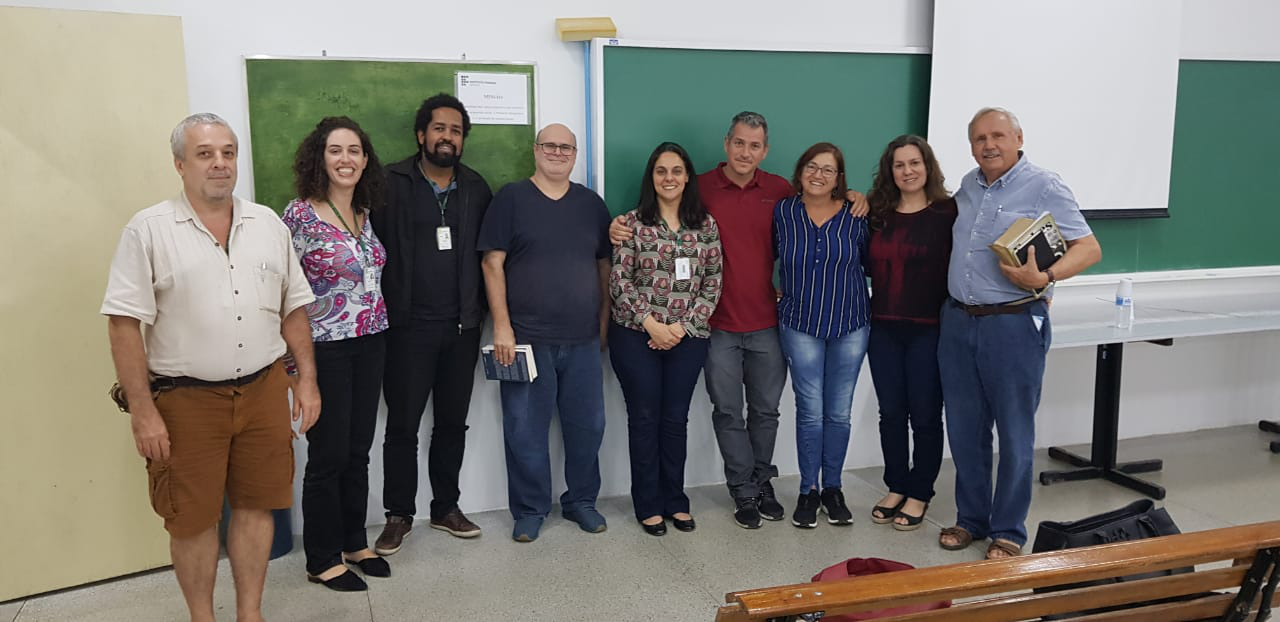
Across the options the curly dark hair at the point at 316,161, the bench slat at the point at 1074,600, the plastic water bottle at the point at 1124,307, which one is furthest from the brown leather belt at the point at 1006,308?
the curly dark hair at the point at 316,161

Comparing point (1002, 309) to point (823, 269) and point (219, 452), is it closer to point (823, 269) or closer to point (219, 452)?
point (823, 269)

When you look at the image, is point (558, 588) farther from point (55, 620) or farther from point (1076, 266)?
point (1076, 266)

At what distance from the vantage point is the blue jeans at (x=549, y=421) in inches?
138

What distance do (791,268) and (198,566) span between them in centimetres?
226

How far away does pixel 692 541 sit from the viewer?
3.50 m

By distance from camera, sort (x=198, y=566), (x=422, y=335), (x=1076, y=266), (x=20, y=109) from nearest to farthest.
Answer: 1. (x=198, y=566)
2. (x=20, y=109)
3. (x=1076, y=266)
4. (x=422, y=335)

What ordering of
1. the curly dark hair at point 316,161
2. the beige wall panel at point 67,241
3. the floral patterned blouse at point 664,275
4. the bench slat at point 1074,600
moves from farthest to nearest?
the floral patterned blouse at point 664,275 → the curly dark hair at point 316,161 → the beige wall panel at point 67,241 → the bench slat at point 1074,600

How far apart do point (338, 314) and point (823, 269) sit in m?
1.78

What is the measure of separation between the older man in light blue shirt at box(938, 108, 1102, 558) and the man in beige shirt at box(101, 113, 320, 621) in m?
2.29

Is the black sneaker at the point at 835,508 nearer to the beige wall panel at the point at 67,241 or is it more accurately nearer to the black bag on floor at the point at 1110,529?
the black bag on floor at the point at 1110,529

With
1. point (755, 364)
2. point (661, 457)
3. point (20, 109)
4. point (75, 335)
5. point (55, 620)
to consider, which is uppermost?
point (20, 109)

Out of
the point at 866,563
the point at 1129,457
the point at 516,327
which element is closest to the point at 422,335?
the point at 516,327

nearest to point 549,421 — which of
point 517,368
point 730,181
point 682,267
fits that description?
point 517,368

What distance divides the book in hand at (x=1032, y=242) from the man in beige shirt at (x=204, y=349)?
89.8 inches
